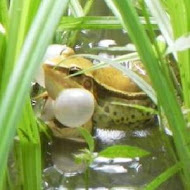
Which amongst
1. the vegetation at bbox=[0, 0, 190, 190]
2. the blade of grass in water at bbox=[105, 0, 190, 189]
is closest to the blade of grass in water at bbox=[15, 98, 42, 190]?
the vegetation at bbox=[0, 0, 190, 190]

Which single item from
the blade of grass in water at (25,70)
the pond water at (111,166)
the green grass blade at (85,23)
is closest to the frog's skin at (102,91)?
the pond water at (111,166)

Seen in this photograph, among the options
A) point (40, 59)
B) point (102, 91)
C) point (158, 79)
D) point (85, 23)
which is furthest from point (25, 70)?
point (102, 91)

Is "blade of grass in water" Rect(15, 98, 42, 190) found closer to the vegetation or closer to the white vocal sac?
the vegetation

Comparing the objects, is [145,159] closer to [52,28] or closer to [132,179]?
[132,179]

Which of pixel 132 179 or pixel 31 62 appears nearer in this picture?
pixel 31 62

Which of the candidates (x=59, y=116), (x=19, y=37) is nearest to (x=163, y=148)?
(x=59, y=116)

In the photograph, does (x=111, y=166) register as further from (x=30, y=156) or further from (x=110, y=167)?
(x=30, y=156)

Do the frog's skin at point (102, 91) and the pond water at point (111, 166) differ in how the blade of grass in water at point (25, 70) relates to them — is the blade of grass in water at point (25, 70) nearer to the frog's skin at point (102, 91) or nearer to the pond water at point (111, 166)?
the pond water at point (111, 166)
